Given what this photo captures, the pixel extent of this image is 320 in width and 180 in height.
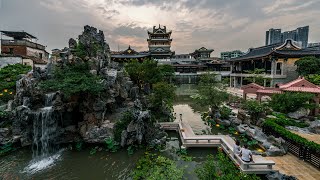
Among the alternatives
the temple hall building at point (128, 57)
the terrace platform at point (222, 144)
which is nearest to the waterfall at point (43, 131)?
the terrace platform at point (222, 144)

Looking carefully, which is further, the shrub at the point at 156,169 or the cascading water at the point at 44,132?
the cascading water at the point at 44,132

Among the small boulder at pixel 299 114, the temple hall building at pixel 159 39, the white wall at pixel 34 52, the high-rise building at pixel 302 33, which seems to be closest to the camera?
the small boulder at pixel 299 114

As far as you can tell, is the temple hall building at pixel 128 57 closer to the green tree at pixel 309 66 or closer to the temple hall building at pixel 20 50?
the temple hall building at pixel 20 50

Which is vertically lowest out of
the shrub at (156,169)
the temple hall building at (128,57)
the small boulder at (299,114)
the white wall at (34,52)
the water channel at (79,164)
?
the water channel at (79,164)

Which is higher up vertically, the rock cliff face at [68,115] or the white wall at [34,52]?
the white wall at [34,52]

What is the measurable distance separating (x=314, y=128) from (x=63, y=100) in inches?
657

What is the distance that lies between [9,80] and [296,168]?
23548 mm

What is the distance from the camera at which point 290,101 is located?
14.3 metres

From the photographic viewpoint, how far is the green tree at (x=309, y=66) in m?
23.0

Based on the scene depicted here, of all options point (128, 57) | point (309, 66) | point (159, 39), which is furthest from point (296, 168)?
point (159, 39)

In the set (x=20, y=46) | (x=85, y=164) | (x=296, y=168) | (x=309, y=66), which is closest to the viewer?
(x=296, y=168)

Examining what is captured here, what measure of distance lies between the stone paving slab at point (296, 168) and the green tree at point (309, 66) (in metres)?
19.5

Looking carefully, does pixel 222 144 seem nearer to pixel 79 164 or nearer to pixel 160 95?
pixel 160 95

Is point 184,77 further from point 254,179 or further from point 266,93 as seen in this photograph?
point 254,179
